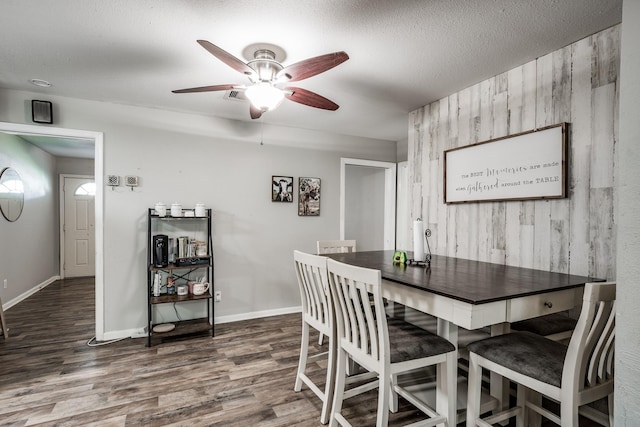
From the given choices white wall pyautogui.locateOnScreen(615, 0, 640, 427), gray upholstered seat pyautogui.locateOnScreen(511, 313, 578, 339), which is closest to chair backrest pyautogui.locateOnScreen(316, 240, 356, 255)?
gray upholstered seat pyautogui.locateOnScreen(511, 313, 578, 339)

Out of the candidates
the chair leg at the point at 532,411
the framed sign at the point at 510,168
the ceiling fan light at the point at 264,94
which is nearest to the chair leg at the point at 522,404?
the chair leg at the point at 532,411

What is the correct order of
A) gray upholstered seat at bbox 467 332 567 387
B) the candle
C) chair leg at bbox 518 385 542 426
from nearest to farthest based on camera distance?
gray upholstered seat at bbox 467 332 567 387 < chair leg at bbox 518 385 542 426 < the candle

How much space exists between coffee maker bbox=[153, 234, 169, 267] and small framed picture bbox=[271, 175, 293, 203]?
1305 millimetres

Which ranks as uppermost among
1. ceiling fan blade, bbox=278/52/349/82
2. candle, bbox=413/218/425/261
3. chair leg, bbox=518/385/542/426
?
ceiling fan blade, bbox=278/52/349/82

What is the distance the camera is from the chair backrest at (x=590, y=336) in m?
1.28

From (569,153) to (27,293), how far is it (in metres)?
6.61

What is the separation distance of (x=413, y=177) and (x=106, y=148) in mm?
3108

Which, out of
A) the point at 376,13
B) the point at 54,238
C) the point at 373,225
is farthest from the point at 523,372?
the point at 54,238

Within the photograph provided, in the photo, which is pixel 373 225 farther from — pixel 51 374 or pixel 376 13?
pixel 51 374

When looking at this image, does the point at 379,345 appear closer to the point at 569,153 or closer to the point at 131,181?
the point at 569,153

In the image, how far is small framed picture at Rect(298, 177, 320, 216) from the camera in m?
4.11

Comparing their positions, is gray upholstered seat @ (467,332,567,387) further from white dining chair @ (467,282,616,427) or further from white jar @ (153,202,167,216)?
white jar @ (153,202,167,216)

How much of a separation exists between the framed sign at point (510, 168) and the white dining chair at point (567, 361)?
3.38ft

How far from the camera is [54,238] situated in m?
5.88
